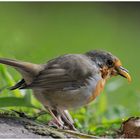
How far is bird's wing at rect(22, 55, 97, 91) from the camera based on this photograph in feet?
16.7

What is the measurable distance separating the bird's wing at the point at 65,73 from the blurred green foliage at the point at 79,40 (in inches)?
→ 7.7

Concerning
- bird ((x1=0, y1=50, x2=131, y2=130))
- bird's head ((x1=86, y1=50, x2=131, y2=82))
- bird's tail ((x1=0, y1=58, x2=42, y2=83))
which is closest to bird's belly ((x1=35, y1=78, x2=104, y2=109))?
bird ((x1=0, y1=50, x2=131, y2=130))

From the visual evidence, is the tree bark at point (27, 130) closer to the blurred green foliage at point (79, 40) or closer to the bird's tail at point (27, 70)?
the blurred green foliage at point (79, 40)

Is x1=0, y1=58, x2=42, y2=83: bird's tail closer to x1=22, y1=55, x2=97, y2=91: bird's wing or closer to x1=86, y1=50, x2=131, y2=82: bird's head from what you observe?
x1=22, y1=55, x2=97, y2=91: bird's wing

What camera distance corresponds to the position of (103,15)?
1152cm

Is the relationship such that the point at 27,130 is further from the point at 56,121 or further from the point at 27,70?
the point at 27,70

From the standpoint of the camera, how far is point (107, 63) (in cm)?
542

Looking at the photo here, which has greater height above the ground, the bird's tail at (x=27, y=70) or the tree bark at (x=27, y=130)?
the bird's tail at (x=27, y=70)

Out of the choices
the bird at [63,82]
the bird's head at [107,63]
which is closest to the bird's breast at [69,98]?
the bird at [63,82]

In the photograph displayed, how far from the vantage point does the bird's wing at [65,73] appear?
5094 millimetres

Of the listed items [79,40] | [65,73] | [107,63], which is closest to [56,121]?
[65,73]

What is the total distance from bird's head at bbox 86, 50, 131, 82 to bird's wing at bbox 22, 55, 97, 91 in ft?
0.25

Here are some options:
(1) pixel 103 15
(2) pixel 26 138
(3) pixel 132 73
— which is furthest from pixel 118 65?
(1) pixel 103 15

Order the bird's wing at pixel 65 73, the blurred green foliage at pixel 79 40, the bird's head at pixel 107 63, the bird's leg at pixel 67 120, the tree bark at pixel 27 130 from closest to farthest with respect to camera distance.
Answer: the tree bark at pixel 27 130 < the bird's wing at pixel 65 73 < the bird's leg at pixel 67 120 < the bird's head at pixel 107 63 < the blurred green foliage at pixel 79 40
